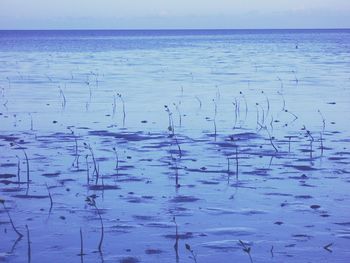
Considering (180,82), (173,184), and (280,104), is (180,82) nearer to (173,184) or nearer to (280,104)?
(280,104)

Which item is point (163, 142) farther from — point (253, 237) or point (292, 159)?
point (253, 237)

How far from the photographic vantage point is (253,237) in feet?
28.7

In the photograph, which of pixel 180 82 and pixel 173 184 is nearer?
pixel 173 184

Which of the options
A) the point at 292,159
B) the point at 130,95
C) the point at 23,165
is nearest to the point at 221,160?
the point at 292,159

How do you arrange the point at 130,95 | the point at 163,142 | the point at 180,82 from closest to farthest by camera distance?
the point at 163,142, the point at 130,95, the point at 180,82

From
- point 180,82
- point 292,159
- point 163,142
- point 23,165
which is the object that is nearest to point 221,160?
point 292,159

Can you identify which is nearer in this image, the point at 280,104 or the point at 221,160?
the point at 221,160

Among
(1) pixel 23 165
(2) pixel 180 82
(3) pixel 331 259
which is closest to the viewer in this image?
(3) pixel 331 259

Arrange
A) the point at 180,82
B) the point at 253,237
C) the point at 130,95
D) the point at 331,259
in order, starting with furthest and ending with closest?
the point at 180,82 < the point at 130,95 < the point at 253,237 < the point at 331,259

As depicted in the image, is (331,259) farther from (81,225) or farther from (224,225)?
(81,225)

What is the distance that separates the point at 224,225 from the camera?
30.4ft

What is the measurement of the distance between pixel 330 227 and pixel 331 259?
4.00 ft

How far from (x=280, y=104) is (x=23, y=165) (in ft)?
44.4

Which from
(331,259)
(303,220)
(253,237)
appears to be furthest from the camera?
(303,220)
